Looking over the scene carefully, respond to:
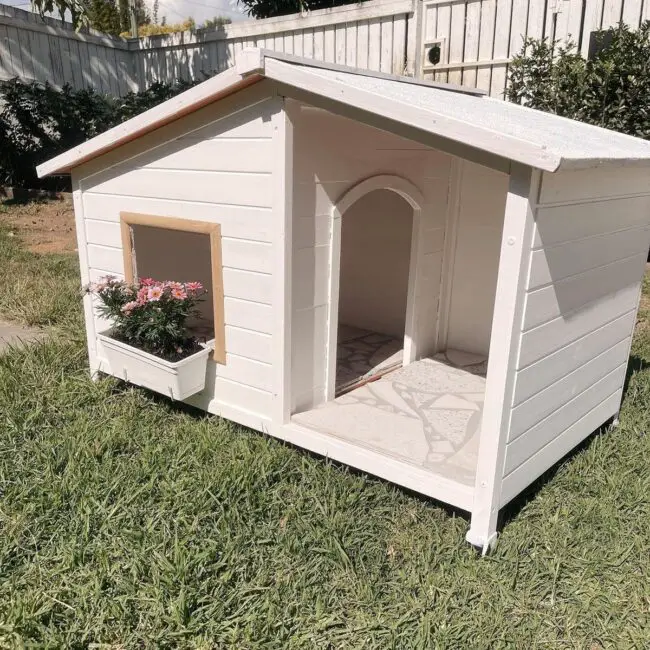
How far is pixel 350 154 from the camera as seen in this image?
4.00 meters

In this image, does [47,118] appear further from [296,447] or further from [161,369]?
[296,447]

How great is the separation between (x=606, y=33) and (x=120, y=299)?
6224 millimetres

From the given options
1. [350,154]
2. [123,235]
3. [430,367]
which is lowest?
[430,367]

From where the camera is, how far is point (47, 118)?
10.4 meters

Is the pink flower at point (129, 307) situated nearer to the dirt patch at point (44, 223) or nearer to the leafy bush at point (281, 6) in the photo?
the dirt patch at point (44, 223)

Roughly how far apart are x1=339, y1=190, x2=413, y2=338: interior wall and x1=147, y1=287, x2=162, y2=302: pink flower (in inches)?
99.8

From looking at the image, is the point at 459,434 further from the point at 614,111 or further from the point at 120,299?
the point at 614,111

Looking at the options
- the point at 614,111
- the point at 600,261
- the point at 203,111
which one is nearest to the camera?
the point at 600,261

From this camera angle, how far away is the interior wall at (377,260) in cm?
600

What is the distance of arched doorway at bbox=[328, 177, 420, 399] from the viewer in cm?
561

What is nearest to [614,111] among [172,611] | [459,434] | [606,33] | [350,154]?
[606,33]

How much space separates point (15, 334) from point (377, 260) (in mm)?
3635

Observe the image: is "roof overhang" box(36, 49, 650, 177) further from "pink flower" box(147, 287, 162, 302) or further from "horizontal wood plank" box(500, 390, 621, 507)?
"horizontal wood plank" box(500, 390, 621, 507)

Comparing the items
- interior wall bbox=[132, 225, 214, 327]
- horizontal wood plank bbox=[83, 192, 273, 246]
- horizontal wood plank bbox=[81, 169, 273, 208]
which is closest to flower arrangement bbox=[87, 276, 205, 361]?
horizontal wood plank bbox=[83, 192, 273, 246]
